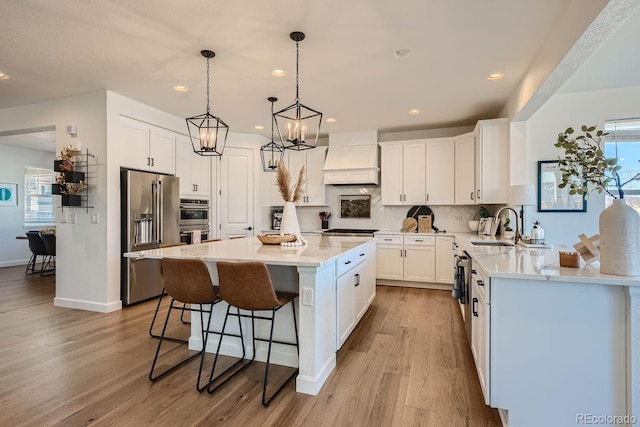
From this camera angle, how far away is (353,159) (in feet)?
18.6

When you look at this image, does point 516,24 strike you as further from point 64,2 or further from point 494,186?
point 64,2

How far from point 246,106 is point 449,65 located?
Result: 259 cm

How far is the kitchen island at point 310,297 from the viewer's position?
2188 millimetres

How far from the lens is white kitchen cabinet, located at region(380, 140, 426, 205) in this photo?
17.7ft

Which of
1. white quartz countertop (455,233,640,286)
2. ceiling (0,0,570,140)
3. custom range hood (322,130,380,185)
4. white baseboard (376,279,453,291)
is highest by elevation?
ceiling (0,0,570,140)

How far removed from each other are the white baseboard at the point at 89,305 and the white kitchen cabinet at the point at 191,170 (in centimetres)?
186

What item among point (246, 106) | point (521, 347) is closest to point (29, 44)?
point (246, 106)

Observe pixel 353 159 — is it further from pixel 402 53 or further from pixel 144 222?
pixel 144 222

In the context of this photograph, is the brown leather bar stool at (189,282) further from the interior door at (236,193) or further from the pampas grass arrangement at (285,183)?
the interior door at (236,193)

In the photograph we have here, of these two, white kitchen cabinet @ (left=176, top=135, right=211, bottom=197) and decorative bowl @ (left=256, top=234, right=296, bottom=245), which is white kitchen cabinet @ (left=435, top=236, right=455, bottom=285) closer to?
decorative bowl @ (left=256, top=234, right=296, bottom=245)

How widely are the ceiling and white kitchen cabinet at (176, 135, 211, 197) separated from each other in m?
0.81

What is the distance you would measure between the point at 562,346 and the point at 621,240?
0.61m

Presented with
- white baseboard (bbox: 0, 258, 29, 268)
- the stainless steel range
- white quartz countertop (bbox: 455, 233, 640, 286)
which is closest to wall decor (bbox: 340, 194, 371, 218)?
the stainless steel range

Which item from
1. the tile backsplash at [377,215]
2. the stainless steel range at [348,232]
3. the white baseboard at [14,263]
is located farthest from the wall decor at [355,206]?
the white baseboard at [14,263]
